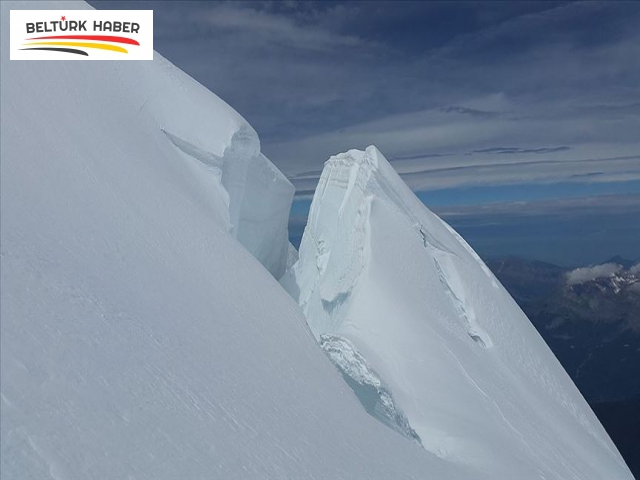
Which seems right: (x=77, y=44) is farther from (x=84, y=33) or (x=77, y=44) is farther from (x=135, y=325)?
(x=135, y=325)

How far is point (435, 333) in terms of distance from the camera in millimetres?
8805

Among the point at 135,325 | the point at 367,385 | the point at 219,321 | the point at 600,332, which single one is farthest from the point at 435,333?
the point at 600,332

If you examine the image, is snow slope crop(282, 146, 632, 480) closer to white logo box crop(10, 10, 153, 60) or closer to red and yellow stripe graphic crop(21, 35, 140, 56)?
white logo box crop(10, 10, 153, 60)

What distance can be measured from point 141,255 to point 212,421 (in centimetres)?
214

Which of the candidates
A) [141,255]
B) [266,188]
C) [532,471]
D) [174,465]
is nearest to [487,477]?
[532,471]

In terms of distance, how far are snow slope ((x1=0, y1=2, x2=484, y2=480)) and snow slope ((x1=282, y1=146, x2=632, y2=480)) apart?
138 cm

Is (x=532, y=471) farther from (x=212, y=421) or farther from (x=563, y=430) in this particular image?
(x=212, y=421)

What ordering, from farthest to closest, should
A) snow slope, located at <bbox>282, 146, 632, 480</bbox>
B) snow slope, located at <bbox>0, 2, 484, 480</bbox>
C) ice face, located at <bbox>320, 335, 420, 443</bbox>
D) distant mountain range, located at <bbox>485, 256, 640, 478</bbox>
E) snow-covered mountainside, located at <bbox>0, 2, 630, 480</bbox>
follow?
distant mountain range, located at <bbox>485, 256, 640, 478</bbox>, snow slope, located at <bbox>282, 146, 632, 480</bbox>, ice face, located at <bbox>320, 335, 420, 443</bbox>, snow-covered mountainside, located at <bbox>0, 2, 630, 480</bbox>, snow slope, located at <bbox>0, 2, 484, 480</bbox>

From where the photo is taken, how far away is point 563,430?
8.95 metres

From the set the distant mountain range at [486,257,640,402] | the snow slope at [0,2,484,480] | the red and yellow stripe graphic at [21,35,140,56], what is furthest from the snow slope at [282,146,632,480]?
the distant mountain range at [486,257,640,402]

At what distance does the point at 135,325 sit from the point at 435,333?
17.5 ft

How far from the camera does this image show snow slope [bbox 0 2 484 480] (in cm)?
361

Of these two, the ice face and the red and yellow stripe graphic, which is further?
the red and yellow stripe graphic

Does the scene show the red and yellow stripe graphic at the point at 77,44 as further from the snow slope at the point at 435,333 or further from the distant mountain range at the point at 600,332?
the distant mountain range at the point at 600,332
